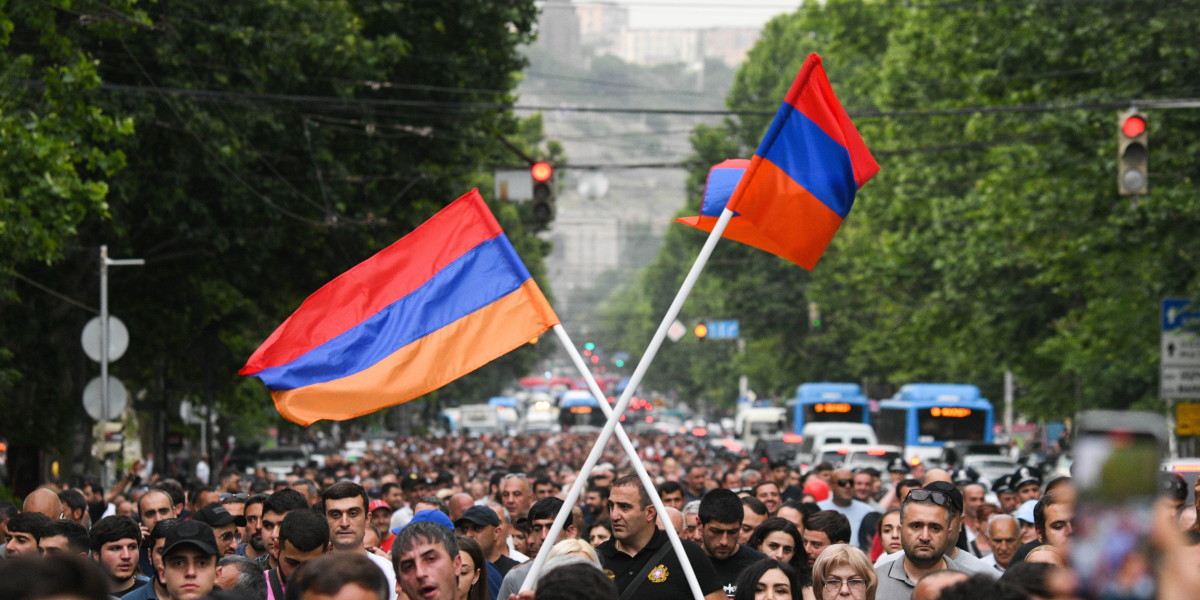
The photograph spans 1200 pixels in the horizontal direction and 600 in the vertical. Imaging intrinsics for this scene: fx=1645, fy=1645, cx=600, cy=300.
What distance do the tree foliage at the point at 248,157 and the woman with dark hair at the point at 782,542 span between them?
12579 millimetres

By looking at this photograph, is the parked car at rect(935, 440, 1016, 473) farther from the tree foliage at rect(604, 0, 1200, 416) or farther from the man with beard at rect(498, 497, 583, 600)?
the man with beard at rect(498, 497, 583, 600)

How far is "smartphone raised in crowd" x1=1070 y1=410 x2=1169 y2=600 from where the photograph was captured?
246 centimetres

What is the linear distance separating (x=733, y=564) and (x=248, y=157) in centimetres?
1830

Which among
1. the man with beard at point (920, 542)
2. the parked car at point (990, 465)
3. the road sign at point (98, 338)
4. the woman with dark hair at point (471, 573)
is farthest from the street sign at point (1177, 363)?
the woman with dark hair at point (471, 573)

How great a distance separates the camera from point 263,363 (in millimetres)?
7973

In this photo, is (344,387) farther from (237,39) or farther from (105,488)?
(105,488)

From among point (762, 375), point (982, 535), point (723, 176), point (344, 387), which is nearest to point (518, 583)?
point (344, 387)

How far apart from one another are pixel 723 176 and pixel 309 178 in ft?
63.2

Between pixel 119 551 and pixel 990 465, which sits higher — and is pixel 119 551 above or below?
above

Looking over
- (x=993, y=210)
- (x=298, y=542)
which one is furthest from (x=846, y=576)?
(x=993, y=210)

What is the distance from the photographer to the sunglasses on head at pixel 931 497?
7700mm

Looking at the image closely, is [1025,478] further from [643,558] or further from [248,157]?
[248,157]

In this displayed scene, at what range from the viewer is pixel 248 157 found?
83.7ft

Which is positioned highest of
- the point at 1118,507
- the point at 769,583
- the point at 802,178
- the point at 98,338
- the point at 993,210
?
the point at 993,210
